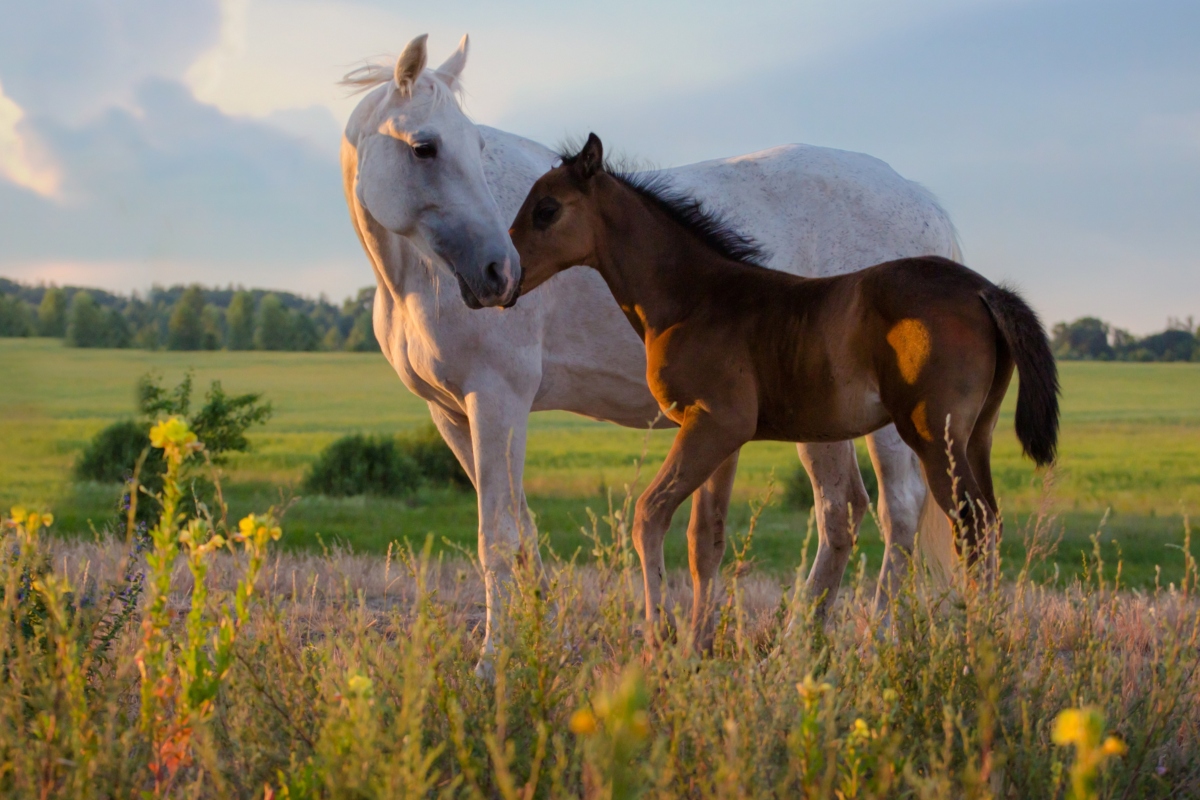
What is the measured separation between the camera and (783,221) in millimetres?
6082

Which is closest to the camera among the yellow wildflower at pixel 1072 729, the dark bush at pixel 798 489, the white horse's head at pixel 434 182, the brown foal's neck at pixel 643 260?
the yellow wildflower at pixel 1072 729

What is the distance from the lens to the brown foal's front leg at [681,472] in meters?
3.97

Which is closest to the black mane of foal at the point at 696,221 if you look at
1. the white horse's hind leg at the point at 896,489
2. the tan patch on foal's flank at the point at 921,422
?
the tan patch on foal's flank at the point at 921,422

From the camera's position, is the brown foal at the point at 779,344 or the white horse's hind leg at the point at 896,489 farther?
the white horse's hind leg at the point at 896,489

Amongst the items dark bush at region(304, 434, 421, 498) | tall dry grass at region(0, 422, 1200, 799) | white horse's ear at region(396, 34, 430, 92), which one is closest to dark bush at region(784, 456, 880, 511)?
dark bush at region(304, 434, 421, 498)

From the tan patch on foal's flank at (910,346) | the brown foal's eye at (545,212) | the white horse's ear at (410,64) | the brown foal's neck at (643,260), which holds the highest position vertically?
the white horse's ear at (410,64)

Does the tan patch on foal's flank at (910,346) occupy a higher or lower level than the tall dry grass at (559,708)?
higher

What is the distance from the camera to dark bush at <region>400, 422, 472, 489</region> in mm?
23734

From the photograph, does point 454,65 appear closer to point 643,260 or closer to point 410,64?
point 410,64

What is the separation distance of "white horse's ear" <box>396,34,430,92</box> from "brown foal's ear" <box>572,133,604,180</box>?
2.76ft

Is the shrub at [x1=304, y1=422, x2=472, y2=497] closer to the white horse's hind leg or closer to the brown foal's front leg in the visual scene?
the white horse's hind leg

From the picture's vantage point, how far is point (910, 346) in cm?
363

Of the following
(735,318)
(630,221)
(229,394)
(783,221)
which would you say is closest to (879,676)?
(735,318)

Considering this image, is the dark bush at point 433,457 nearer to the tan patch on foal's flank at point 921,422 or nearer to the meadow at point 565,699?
the meadow at point 565,699
